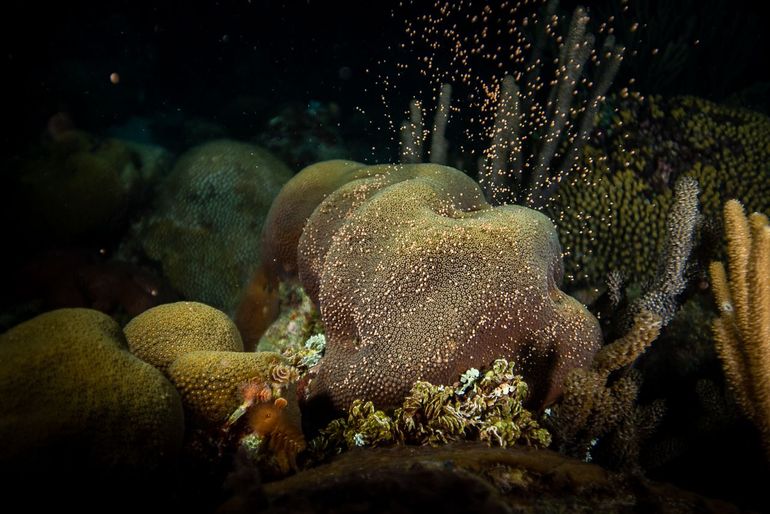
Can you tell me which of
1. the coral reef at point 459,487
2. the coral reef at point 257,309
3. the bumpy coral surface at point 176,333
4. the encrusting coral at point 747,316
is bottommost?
the coral reef at point 257,309

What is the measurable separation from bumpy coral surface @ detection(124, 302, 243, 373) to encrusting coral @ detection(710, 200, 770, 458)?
3035 millimetres

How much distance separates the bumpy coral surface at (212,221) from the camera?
5.93 metres

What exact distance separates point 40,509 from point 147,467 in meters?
0.39

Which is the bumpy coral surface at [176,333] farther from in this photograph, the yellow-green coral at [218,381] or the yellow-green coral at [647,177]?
the yellow-green coral at [647,177]

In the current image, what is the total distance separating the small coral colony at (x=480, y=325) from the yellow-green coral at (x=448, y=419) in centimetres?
1

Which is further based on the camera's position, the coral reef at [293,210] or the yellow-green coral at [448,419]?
the coral reef at [293,210]

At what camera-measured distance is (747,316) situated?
227 cm

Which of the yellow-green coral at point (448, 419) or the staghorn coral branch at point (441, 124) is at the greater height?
the staghorn coral branch at point (441, 124)

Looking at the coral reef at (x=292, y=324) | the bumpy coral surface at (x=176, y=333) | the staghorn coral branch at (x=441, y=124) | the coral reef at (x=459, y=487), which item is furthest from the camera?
the staghorn coral branch at (x=441, y=124)

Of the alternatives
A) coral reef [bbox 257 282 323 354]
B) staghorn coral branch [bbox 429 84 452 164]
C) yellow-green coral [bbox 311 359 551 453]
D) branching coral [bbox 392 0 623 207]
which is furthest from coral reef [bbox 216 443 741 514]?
staghorn coral branch [bbox 429 84 452 164]

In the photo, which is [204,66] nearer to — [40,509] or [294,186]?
[294,186]

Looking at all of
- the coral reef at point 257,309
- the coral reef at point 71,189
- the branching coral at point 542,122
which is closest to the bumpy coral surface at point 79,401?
the coral reef at point 257,309

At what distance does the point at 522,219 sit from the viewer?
111 inches

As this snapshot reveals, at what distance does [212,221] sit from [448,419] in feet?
16.5
